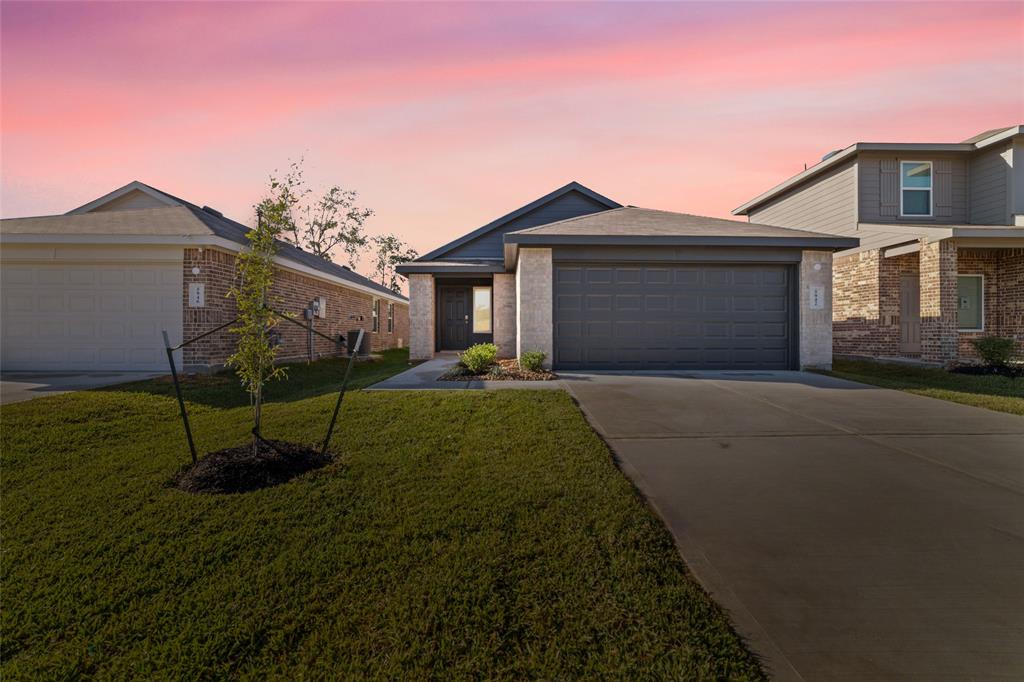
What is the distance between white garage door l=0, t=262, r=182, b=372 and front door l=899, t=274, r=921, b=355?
19177mm

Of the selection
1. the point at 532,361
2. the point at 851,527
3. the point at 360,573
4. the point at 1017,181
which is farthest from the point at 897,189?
the point at 360,573

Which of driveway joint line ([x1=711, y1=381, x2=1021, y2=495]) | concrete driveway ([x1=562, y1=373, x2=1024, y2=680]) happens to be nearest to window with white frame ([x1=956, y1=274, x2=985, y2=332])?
concrete driveway ([x1=562, y1=373, x2=1024, y2=680])

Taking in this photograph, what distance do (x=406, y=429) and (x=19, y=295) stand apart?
11.9 metres

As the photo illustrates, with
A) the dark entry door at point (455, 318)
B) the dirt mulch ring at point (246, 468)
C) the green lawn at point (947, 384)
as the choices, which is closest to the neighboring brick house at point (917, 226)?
the green lawn at point (947, 384)

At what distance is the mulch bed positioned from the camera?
10.1 metres

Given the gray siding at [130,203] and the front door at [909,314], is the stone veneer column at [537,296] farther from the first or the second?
the gray siding at [130,203]

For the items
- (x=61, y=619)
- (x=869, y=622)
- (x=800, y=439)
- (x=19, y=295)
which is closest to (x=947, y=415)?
(x=800, y=439)

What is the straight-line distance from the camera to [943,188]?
1381cm

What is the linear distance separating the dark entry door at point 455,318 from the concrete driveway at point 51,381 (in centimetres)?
943

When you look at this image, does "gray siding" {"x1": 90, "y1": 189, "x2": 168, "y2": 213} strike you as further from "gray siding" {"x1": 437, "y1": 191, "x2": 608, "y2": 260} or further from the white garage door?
"gray siding" {"x1": 437, "y1": 191, "x2": 608, "y2": 260}

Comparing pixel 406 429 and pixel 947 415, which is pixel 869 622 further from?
pixel 947 415

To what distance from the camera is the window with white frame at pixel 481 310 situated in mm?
18031

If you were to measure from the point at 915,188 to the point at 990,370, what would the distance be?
20.8 feet

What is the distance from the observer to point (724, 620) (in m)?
2.16
